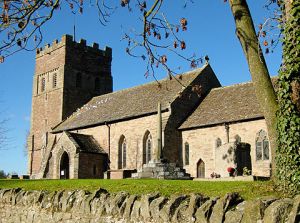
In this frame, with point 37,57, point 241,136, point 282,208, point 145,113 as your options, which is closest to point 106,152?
point 145,113

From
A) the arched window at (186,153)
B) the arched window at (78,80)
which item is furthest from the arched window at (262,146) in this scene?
the arched window at (78,80)

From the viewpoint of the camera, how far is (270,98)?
9.45 m

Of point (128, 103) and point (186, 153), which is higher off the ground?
point (128, 103)

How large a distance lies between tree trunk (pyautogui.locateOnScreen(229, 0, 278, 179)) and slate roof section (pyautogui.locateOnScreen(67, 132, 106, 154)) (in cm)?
2760

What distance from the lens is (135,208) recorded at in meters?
8.26

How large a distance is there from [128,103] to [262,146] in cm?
1469

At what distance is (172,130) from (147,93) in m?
6.97

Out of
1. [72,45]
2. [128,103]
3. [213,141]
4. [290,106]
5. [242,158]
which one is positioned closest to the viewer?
[290,106]

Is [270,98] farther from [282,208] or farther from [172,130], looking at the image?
[172,130]

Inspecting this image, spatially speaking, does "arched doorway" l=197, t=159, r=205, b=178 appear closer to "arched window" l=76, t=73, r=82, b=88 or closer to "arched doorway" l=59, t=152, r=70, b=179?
"arched doorway" l=59, t=152, r=70, b=179

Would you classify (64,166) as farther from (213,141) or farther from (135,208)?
(135,208)

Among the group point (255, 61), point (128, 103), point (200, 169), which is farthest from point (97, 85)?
point (255, 61)

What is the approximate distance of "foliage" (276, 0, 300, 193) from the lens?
8.62 metres

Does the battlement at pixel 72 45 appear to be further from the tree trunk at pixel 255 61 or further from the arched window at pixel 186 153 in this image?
the tree trunk at pixel 255 61
